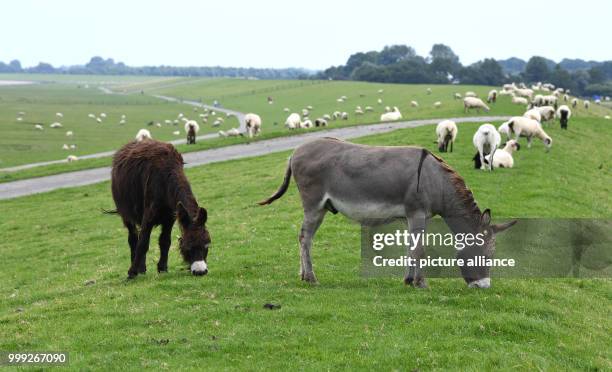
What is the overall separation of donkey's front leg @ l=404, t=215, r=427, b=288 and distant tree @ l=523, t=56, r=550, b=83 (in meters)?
154

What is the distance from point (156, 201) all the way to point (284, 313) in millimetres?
4605

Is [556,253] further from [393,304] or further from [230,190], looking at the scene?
[230,190]

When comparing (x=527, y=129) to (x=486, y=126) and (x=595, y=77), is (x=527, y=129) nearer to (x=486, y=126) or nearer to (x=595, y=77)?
(x=486, y=126)

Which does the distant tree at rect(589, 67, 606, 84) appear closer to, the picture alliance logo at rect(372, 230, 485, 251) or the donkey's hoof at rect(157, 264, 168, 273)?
the picture alliance logo at rect(372, 230, 485, 251)

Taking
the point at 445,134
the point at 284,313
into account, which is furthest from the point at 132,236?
the point at 445,134

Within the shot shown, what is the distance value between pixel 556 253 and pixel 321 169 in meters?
8.02

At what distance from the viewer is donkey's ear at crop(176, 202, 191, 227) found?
13.9 meters

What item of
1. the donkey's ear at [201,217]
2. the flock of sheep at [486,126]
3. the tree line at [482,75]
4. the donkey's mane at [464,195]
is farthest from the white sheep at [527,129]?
the tree line at [482,75]

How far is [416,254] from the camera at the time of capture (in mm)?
13289

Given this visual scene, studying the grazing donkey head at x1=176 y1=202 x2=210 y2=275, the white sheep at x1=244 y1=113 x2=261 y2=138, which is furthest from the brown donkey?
the white sheep at x1=244 y1=113 x2=261 y2=138

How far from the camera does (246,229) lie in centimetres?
2169

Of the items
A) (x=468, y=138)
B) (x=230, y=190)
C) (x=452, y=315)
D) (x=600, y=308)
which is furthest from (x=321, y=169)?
(x=468, y=138)

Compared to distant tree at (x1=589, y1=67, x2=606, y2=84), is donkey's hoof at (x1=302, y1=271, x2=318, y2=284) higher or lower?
lower

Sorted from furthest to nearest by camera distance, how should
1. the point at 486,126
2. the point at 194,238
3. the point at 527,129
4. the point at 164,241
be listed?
the point at 527,129 < the point at 486,126 < the point at 164,241 < the point at 194,238
